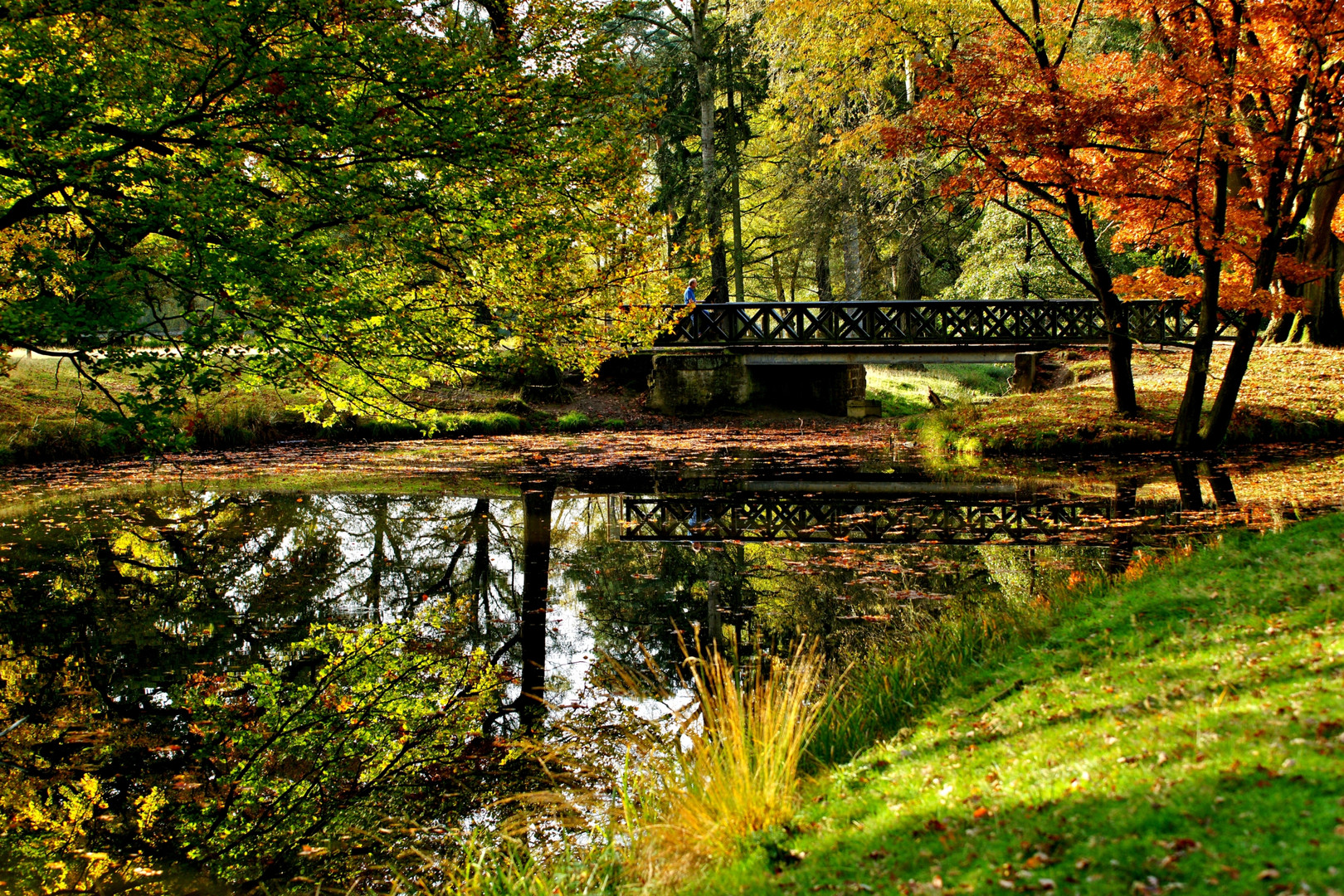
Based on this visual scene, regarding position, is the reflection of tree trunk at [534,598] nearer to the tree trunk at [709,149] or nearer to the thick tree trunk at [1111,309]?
the thick tree trunk at [1111,309]

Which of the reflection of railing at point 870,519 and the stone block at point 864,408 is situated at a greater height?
the stone block at point 864,408

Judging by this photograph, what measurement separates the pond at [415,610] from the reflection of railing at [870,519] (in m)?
0.05

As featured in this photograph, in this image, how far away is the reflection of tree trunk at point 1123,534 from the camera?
22.1 ft

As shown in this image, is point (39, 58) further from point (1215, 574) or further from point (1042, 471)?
point (1042, 471)

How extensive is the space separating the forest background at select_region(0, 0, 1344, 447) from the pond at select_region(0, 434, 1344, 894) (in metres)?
1.65

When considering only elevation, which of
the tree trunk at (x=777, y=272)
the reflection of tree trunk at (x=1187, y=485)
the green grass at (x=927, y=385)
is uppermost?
the tree trunk at (x=777, y=272)

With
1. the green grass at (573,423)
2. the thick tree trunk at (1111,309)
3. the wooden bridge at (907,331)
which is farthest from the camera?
the wooden bridge at (907,331)

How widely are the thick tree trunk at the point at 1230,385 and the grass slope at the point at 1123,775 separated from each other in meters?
7.58

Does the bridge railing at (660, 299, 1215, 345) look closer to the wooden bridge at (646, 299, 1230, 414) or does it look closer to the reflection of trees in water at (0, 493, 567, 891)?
the wooden bridge at (646, 299, 1230, 414)

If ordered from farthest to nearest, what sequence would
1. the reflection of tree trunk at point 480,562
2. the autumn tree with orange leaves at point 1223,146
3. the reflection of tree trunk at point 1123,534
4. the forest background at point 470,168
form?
the autumn tree with orange leaves at point 1223,146 → the reflection of tree trunk at point 480,562 → the reflection of tree trunk at point 1123,534 → the forest background at point 470,168

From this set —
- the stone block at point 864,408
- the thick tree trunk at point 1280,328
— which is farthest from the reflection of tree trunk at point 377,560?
the thick tree trunk at point 1280,328

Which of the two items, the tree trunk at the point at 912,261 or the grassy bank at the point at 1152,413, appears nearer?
the grassy bank at the point at 1152,413

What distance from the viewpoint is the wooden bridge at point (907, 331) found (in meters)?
20.4

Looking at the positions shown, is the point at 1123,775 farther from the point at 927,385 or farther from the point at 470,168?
the point at 927,385
